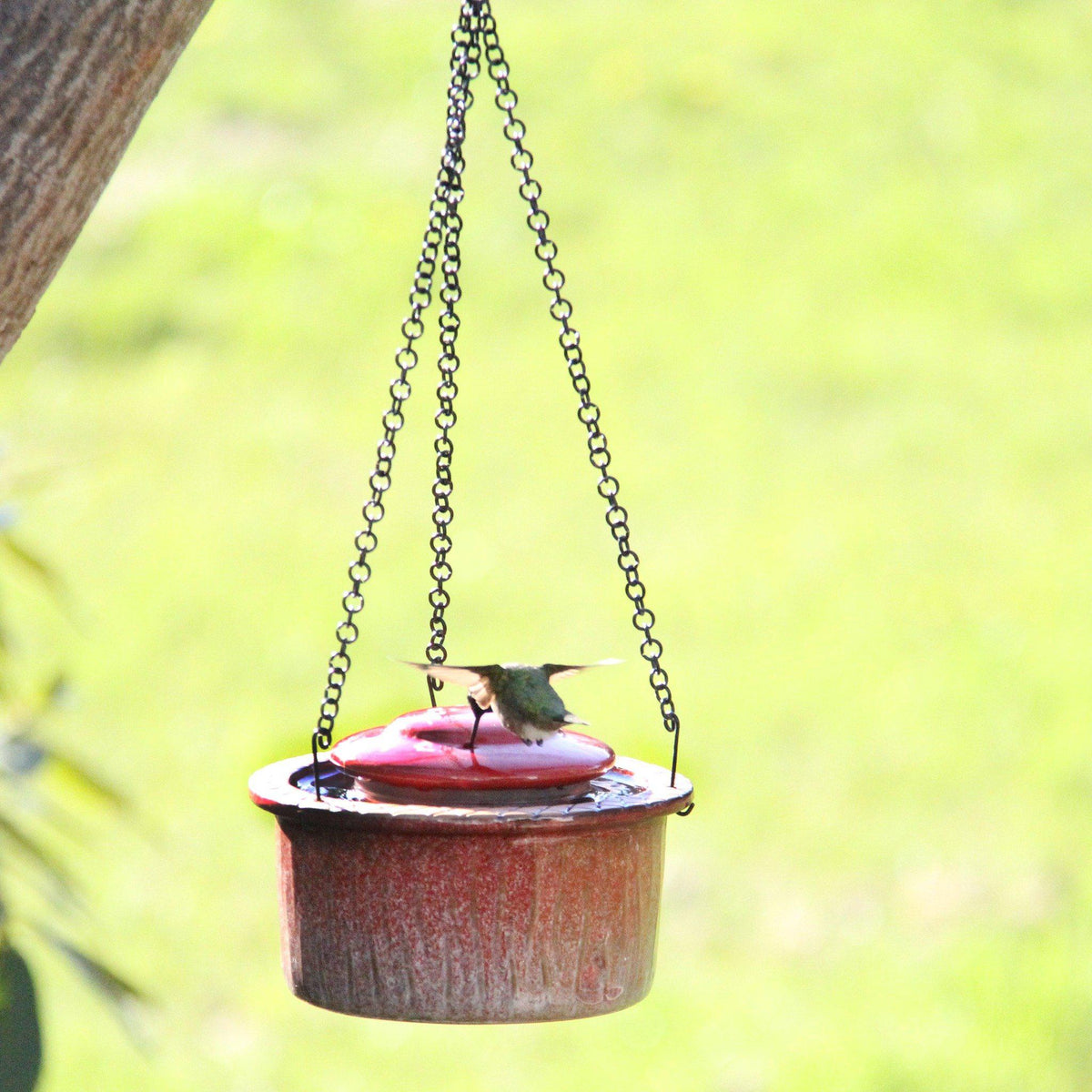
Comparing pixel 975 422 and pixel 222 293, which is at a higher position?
pixel 222 293

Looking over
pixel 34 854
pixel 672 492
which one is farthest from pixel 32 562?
pixel 672 492

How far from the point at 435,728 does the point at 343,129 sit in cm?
544

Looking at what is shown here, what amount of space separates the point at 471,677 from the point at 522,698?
6 centimetres

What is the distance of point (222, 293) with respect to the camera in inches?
235

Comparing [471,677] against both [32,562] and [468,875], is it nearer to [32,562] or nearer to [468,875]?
[468,875]

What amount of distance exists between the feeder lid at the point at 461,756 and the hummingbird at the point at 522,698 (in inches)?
0.6

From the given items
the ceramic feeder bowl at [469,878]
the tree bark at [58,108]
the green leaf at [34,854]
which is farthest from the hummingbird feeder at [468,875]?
the green leaf at [34,854]

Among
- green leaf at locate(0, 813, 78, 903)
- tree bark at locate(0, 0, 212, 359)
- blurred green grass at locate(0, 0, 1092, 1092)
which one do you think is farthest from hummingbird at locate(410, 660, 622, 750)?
blurred green grass at locate(0, 0, 1092, 1092)

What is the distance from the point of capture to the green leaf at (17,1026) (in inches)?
66.2

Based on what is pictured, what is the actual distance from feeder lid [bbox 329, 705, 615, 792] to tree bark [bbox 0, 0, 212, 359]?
1.64ft

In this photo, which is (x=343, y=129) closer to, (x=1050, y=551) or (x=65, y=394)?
(x=65, y=394)

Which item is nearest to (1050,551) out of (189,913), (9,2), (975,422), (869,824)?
(975,422)

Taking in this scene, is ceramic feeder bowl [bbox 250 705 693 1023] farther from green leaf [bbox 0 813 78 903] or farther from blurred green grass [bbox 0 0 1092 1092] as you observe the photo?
blurred green grass [bbox 0 0 1092 1092]

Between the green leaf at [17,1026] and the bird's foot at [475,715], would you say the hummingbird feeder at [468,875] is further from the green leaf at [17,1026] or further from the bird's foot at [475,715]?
the green leaf at [17,1026]
